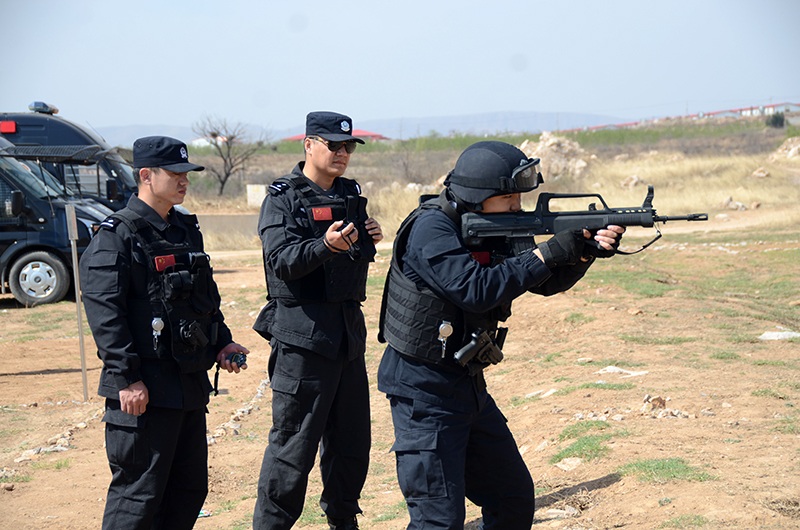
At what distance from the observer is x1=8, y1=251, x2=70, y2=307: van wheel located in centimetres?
1387

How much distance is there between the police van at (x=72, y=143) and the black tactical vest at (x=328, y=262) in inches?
453

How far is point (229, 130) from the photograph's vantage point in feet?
139

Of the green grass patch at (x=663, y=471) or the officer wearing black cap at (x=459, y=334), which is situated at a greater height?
the officer wearing black cap at (x=459, y=334)

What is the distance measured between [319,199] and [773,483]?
8.88 ft

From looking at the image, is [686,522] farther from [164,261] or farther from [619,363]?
[619,363]

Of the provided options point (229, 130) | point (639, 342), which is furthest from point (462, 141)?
point (639, 342)

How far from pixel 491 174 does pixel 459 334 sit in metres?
0.65

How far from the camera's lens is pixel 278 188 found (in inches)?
179

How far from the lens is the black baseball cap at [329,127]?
4.62 meters

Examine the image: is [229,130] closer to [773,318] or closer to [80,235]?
[80,235]

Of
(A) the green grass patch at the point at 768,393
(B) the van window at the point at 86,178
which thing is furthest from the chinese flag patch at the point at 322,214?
(B) the van window at the point at 86,178

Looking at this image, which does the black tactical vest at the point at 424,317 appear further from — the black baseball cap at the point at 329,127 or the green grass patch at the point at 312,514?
the green grass patch at the point at 312,514

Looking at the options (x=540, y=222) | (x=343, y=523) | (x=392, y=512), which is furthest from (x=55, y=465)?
(x=540, y=222)

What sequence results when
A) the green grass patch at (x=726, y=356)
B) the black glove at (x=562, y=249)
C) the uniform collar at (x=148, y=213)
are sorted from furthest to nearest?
1. the green grass patch at (x=726, y=356)
2. the uniform collar at (x=148, y=213)
3. the black glove at (x=562, y=249)
